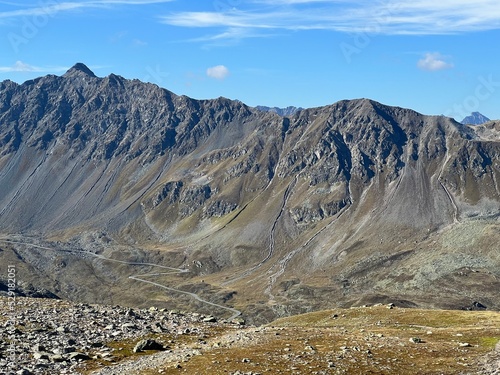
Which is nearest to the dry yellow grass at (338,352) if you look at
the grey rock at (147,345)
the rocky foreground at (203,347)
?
the rocky foreground at (203,347)

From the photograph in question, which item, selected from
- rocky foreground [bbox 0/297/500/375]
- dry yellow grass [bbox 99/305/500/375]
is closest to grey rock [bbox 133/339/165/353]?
rocky foreground [bbox 0/297/500/375]

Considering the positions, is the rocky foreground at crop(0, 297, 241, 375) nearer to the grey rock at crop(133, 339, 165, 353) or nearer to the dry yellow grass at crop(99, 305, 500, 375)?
the grey rock at crop(133, 339, 165, 353)

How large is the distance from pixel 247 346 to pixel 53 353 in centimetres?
1883

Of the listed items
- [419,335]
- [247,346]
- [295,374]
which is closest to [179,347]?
[247,346]

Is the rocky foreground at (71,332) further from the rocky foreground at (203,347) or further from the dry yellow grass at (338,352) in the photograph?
the dry yellow grass at (338,352)

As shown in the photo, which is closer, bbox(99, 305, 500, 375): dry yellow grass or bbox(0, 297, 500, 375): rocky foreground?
bbox(99, 305, 500, 375): dry yellow grass

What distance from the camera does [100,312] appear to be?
7031cm

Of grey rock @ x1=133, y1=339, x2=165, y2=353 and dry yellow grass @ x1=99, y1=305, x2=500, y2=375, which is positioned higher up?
grey rock @ x1=133, y1=339, x2=165, y2=353

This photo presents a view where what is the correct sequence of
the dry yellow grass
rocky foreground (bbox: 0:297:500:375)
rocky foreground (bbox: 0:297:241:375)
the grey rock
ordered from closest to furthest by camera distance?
1. the dry yellow grass
2. rocky foreground (bbox: 0:297:500:375)
3. rocky foreground (bbox: 0:297:241:375)
4. the grey rock

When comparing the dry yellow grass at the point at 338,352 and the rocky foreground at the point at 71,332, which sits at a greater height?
the rocky foreground at the point at 71,332

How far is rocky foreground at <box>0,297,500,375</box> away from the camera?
1734 inches

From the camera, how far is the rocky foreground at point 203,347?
44.0m

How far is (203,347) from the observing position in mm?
53562

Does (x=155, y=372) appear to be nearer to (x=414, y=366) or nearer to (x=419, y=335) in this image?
(x=414, y=366)
